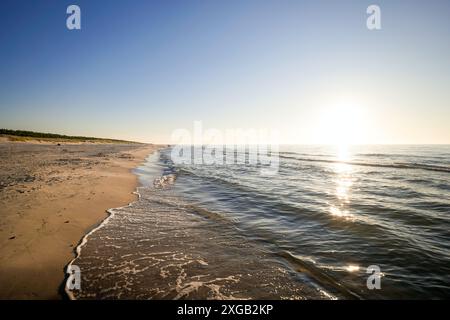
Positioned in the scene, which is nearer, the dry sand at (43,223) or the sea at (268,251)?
the dry sand at (43,223)

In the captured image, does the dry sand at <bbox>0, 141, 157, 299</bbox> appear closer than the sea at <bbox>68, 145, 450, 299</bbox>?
Yes

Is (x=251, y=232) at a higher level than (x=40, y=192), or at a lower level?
lower

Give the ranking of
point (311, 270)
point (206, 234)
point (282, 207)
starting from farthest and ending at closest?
point (282, 207) < point (206, 234) < point (311, 270)

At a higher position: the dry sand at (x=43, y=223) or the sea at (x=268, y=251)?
the dry sand at (x=43, y=223)

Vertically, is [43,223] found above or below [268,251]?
above

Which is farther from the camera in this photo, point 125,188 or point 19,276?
point 125,188

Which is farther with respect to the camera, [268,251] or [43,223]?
[43,223]

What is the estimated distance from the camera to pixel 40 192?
1041 centimetres

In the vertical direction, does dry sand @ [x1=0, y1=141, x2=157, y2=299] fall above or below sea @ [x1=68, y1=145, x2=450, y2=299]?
above
